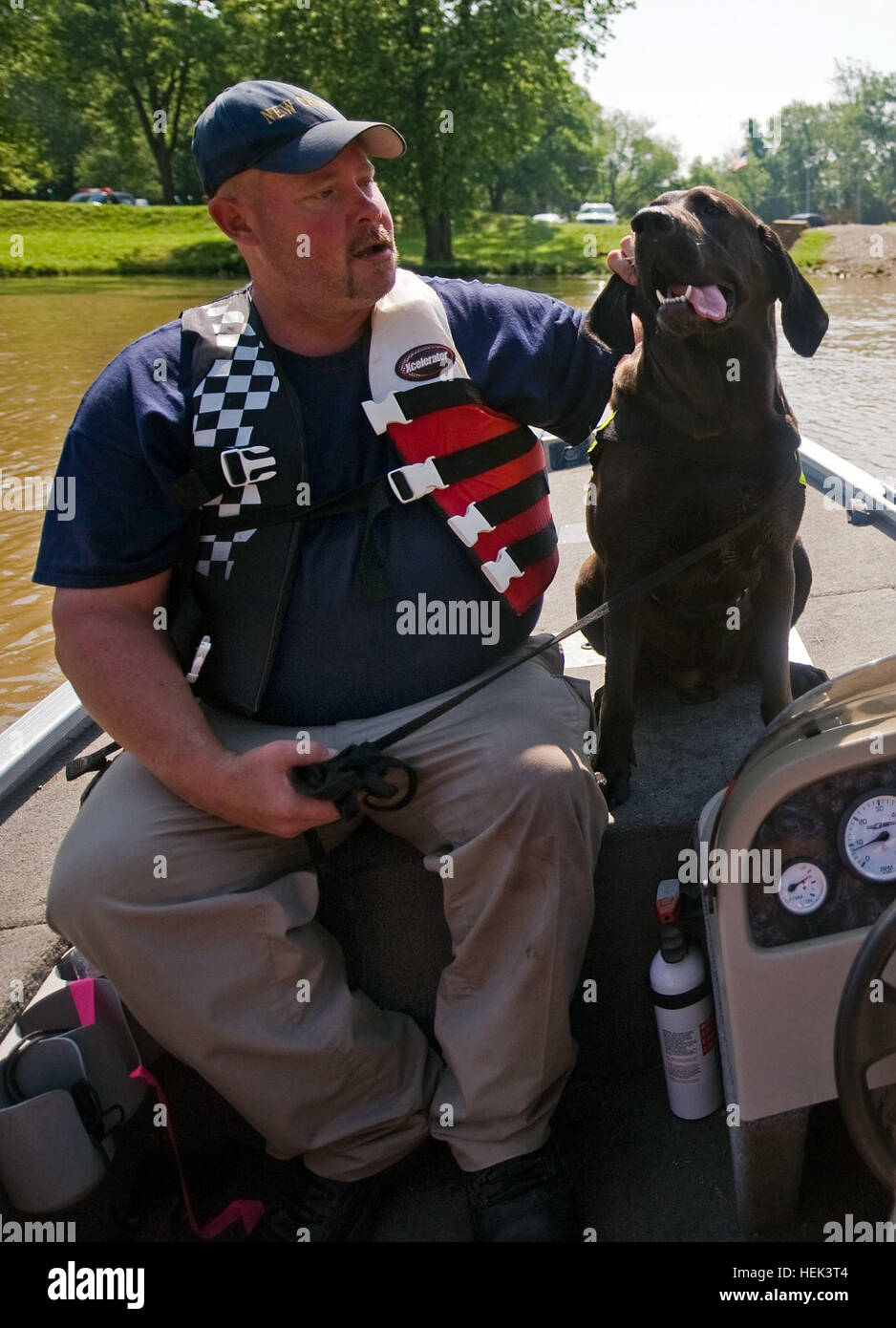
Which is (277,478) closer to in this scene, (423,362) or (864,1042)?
(423,362)

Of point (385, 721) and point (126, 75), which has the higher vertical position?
point (126, 75)

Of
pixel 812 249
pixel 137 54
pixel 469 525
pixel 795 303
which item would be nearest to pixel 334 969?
pixel 469 525

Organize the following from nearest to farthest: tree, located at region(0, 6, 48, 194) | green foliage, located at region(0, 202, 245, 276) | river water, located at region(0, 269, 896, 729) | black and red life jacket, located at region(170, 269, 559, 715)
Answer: black and red life jacket, located at region(170, 269, 559, 715), river water, located at region(0, 269, 896, 729), green foliage, located at region(0, 202, 245, 276), tree, located at region(0, 6, 48, 194)

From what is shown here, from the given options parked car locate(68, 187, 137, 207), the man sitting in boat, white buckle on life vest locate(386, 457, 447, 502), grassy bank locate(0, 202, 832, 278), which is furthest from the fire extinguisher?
parked car locate(68, 187, 137, 207)

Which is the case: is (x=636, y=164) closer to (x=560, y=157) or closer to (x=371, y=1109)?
(x=560, y=157)

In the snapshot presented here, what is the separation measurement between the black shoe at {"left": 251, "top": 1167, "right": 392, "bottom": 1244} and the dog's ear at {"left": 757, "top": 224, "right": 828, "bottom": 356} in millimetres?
1933

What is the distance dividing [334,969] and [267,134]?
161 centimetres

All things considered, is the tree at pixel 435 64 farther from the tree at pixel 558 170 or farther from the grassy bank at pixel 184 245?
the tree at pixel 558 170

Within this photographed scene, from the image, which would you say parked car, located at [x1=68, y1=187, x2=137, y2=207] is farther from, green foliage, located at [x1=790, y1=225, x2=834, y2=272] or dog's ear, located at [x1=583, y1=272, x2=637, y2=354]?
dog's ear, located at [x1=583, y1=272, x2=637, y2=354]

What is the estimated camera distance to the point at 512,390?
95.3 inches

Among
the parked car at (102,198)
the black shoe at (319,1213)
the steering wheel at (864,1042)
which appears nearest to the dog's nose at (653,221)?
the steering wheel at (864,1042)

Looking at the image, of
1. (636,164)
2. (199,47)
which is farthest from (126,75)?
(636,164)

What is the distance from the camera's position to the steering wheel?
4.45ft
